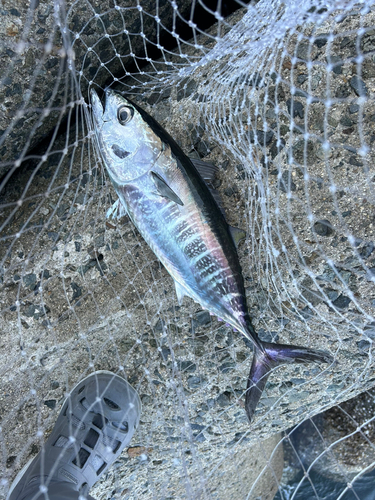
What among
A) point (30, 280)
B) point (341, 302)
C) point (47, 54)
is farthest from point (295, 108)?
point (30, 280)

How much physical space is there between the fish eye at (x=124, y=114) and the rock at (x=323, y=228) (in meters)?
0.85

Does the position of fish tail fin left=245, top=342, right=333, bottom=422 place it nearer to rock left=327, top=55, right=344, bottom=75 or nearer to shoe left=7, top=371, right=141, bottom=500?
shoe left=7, top=371, right=141, bottom=500

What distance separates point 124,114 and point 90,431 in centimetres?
144

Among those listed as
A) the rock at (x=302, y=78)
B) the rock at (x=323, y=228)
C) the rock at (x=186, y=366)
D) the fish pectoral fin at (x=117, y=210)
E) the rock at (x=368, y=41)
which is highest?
the fish pectoral fin at (x=117, y=210)

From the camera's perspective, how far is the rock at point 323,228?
150 centimetres

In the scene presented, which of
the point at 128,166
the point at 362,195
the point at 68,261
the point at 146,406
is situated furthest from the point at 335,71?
the point at 146,406

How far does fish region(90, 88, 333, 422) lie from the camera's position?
1.41 meters

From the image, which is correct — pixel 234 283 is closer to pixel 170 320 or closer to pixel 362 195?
pixel 170 320

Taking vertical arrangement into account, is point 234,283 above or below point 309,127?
below

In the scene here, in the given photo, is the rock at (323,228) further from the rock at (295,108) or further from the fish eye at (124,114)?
the fish eye at (124,114)

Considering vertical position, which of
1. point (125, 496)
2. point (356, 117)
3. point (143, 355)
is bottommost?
point (125, 496)

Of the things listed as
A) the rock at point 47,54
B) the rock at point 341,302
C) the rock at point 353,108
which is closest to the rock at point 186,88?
the rock at point 47,54

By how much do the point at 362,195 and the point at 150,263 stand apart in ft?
3.06

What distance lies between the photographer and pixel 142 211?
1.45 m
